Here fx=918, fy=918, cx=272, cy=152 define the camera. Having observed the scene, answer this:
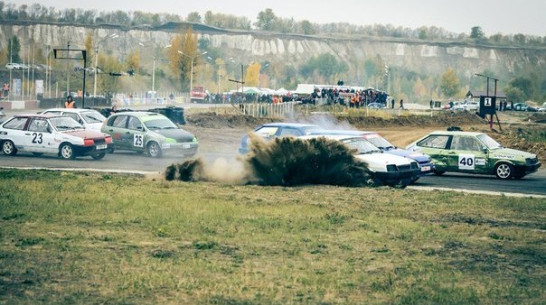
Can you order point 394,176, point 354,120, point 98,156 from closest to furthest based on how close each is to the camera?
1. point 394,176
2. point 98,156
3. point 354,120

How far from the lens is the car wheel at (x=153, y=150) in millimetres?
31616

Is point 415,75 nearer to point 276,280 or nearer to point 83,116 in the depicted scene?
point 83,116

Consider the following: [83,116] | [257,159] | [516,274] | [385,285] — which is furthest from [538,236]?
[83,116]

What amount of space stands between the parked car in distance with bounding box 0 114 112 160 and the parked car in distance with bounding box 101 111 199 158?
137cm

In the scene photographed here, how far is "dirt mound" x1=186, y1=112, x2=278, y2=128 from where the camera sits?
54.7 m

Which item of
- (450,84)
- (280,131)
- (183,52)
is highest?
(183,52)

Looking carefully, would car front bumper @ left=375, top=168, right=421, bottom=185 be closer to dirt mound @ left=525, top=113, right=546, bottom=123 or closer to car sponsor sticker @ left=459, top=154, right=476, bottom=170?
car sponsor sticker @ left=459, top=154, right=476, bottom=170

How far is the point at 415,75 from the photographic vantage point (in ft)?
646

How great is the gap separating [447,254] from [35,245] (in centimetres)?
597

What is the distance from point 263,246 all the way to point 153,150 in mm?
18624

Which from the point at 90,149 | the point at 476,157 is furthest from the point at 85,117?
the point at 476,157

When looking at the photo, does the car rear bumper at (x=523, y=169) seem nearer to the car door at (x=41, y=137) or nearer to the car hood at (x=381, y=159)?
the car hood at (x=381, y=159)

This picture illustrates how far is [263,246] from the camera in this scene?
13586mm

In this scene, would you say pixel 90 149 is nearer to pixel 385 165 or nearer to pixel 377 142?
pixel 377 142
